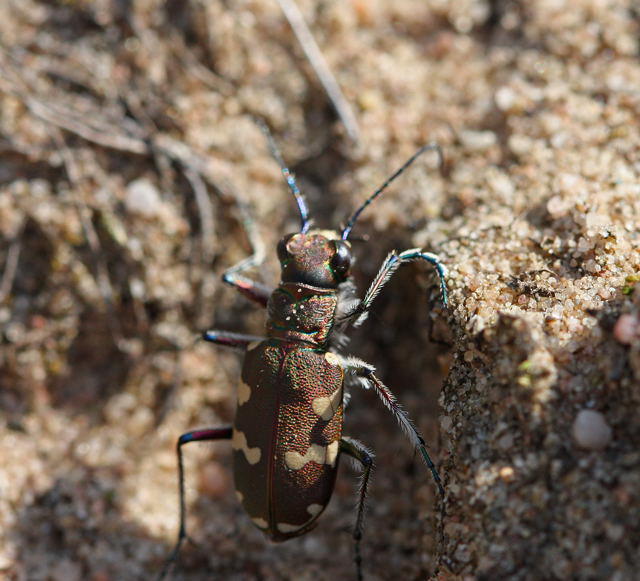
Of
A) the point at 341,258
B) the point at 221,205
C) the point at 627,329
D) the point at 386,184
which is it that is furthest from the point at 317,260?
the point at 627,329

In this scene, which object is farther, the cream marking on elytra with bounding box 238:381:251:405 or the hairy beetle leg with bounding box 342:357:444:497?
the cream marking on elytra with bounding box 238:381:251:405

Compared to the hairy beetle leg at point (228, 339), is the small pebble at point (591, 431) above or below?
above

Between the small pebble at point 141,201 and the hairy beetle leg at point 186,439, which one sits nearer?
the hairy beetle leg at point 186,439

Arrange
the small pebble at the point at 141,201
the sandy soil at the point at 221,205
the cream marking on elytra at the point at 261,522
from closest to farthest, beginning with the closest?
the cream marking on elytra at the point at 261,522 < the sandy soil at the point at 221,205 < the small pebble at the point at 141,201

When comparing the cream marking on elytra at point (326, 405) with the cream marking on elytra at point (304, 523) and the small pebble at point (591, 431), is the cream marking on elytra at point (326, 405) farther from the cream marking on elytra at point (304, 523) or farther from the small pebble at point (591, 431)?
the small pebble at point (591, 431)

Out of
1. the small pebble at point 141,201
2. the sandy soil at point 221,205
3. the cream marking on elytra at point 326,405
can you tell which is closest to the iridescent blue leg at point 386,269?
the sandy soil at point 221,205

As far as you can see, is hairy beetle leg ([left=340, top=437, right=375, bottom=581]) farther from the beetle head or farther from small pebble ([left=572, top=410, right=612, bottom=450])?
small pebble ([left=572, top=410, right=612, bottom=450])

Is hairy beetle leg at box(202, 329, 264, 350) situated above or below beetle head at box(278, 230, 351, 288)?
below

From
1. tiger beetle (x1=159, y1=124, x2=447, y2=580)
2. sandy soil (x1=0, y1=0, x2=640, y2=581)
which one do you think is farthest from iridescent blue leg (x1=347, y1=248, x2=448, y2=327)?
sandy soil (x1=0, y1=0, x2=640, y2=581)
